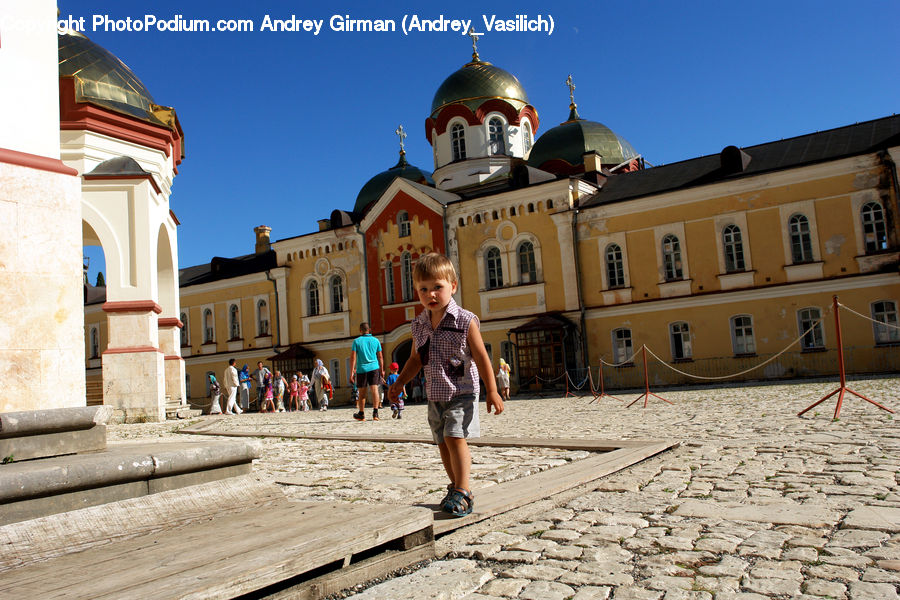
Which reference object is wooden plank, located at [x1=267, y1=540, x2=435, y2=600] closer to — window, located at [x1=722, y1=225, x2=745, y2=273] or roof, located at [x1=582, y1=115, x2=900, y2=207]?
window, located at [x1=722, y1=225, x2=745, y2=273]

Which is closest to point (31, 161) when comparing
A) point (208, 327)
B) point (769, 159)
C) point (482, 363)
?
point (482, 363)

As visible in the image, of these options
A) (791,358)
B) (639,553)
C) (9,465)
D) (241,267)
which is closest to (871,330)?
(791,358)

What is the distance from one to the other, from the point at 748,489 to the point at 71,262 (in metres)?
5.03

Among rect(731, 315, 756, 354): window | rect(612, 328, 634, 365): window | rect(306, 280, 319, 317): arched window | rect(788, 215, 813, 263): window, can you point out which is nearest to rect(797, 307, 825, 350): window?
rect(731, 315, 756, 354): window

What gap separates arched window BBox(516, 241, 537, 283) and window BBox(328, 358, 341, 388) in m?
10.3

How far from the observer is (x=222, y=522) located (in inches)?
Result: 145

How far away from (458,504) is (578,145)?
112 ft

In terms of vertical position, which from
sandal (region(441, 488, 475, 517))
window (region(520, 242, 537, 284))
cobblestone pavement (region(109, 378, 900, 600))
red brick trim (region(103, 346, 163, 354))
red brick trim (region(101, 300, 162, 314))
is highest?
window (region(520, 242, 537, 284))

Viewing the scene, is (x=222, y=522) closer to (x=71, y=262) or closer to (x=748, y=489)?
(x=71, y=262)

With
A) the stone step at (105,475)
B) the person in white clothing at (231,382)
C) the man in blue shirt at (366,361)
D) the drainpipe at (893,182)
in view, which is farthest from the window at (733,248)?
the stone step at (105,475)

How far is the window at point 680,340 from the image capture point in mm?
27047

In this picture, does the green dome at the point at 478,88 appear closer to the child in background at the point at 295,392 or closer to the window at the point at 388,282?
the window at the point at 388,282

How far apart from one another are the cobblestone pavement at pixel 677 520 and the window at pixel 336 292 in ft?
89.8

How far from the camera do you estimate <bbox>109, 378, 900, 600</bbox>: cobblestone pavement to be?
3156 mm
